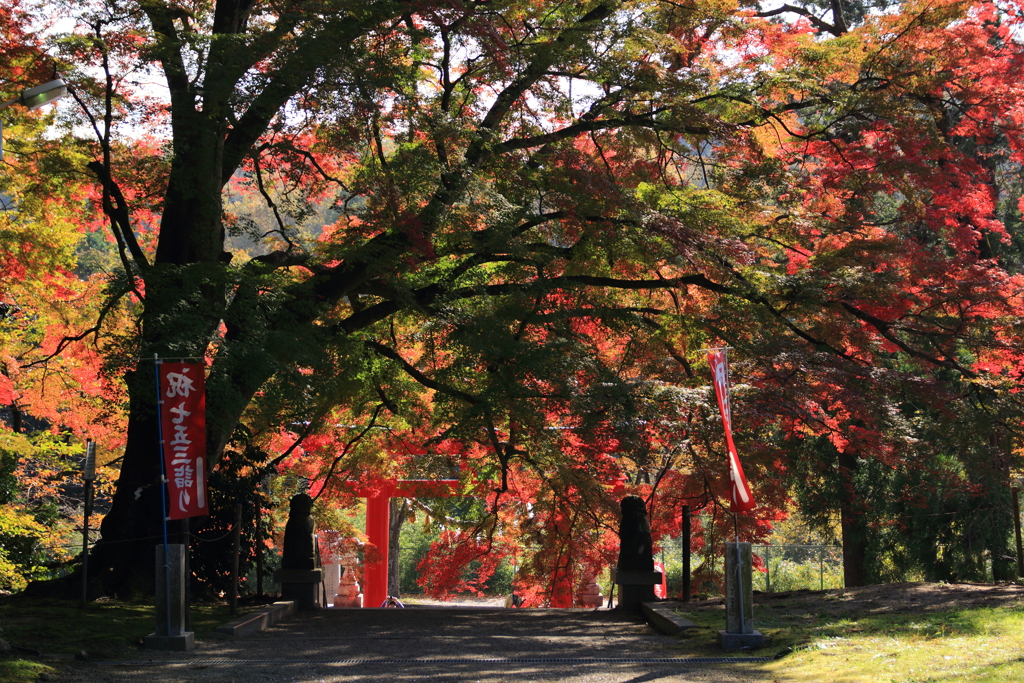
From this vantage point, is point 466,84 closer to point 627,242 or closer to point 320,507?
point 627,242

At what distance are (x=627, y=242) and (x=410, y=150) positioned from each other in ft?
8.79

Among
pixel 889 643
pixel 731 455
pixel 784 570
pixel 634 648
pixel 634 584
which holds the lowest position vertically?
pixel 784 570

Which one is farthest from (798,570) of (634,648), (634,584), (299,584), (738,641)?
(738,641)

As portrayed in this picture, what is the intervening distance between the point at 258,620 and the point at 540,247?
5.21 meters

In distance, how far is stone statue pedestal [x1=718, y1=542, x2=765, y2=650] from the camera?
22.6ft

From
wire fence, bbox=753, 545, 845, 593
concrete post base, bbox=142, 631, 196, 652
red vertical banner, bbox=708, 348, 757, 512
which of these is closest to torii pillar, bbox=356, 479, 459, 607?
wire fence, bbox=753, 545, 845, 593

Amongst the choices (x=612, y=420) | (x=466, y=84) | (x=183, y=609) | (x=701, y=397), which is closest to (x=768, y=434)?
(x=701, y=397)

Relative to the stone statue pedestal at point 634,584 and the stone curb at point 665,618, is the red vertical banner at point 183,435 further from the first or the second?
the stone statue pedestal at point 634,584

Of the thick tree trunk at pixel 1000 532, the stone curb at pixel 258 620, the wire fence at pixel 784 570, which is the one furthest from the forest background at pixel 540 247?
the wire fence at pixel 784 570

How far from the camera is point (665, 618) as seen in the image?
858 cm

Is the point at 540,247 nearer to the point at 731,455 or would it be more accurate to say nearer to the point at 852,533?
the point at 731,455

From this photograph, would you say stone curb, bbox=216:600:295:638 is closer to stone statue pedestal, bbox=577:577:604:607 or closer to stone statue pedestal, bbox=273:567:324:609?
stone statue pedestal, bbox=273:567:324:609

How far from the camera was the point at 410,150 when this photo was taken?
9.73 meters

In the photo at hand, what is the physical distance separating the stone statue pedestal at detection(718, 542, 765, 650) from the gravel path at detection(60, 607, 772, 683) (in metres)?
0.37
